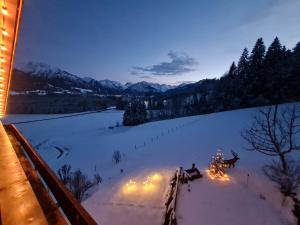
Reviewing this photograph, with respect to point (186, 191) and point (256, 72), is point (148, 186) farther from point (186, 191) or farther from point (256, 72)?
point (256, 72)

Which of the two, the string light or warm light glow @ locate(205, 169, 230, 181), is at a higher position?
the string light

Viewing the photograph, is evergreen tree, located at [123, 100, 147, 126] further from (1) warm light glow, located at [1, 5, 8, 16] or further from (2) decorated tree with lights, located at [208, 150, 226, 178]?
(1) warm light glow, located at [1, 5, 8, 16]

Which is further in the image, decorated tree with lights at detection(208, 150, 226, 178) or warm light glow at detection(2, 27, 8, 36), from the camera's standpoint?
decorated tree with lights at detection(208, 150, 226, 178)

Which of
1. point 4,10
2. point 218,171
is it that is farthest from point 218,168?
point 4,10

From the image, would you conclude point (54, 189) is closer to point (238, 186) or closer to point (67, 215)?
point (67, 215)

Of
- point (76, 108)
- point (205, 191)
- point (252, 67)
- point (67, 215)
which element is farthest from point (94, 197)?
point (76, 108)

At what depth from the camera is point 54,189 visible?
145cm

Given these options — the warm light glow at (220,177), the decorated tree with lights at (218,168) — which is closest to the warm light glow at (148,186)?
the warm light glow at (220,177)

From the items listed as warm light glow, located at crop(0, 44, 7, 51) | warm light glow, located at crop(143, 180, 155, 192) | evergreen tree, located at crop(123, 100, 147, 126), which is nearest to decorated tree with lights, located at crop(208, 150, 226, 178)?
warm light glow, located at crop(143, 180, 155, 192)

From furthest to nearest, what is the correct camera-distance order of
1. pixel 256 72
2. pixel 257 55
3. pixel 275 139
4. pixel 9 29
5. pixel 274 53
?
pixel 257 55
pixel 256 72
pixel 274 53
pixel 275 139
pixel 9 29

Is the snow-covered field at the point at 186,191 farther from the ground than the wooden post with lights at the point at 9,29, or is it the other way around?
the wooden post with lights at the point at 9,29

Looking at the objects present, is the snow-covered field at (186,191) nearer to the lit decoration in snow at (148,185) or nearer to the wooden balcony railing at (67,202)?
the lit decoration in snow at (148,185)

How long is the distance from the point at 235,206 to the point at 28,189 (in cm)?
1061

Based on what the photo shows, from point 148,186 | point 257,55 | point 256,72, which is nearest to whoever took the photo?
point 148,186
